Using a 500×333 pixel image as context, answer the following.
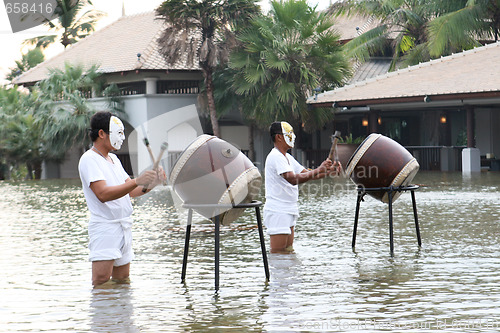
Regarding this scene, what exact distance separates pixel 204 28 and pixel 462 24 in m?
11.2

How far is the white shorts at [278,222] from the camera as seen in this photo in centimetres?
878

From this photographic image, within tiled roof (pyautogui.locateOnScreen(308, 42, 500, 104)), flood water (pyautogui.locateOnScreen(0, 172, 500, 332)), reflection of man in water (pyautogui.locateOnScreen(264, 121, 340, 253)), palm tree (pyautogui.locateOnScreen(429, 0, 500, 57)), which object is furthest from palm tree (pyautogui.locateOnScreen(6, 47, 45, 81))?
reflection of man in water (pyautogui.locateOnScreen(264, 121, 340, 253))

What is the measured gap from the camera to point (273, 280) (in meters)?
7.58

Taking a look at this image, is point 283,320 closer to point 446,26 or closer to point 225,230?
point 225,230

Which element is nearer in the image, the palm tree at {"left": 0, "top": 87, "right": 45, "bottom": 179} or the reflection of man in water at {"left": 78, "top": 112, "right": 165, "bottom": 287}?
the reflection of man in water at {"left": 78, "top": 112, "right": 165, "bottom": 287}

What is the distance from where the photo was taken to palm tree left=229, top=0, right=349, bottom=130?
1255 inches

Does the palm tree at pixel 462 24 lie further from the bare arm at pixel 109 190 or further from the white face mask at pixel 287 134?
the bare arm at pixel 109 190

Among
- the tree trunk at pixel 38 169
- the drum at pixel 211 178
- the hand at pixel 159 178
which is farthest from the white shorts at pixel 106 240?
the tree trunk at pixel 38 169

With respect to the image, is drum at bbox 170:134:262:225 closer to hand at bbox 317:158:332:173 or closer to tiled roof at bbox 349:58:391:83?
hand at bbox 317:158:332:173

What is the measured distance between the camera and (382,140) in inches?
355

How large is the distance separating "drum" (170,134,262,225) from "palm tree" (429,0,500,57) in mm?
21983

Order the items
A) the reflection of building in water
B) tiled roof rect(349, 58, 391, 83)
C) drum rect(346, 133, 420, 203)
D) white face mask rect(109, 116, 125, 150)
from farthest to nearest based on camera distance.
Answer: tiled roof rect(349, 58, 391, 83)
drum rect(346, 133, 420, 203)
white face mask rect(109, 116, 125, 150)
the reflection of building in water

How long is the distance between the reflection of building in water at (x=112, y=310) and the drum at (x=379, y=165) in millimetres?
3133

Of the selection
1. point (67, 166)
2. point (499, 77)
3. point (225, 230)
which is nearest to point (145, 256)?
point (225, 230)
